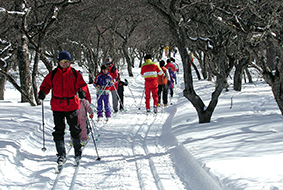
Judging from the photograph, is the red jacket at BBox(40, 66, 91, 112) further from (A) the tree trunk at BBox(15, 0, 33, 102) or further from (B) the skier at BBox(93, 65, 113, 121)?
(A) the tree trunk at BBox(15, 0, 33, 102)

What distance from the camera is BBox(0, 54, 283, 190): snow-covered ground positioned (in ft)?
12.6

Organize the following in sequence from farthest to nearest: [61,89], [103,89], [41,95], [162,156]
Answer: [103,89], [162,156], [61,89], [41,95]

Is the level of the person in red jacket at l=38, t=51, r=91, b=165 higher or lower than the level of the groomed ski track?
higher

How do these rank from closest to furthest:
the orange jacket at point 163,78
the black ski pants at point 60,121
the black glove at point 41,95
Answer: the black glove at point 41,95
the black ski pants at point 60,121
the orange jacket at point 163,78

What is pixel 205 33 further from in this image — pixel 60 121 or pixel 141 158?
pixel 60 121

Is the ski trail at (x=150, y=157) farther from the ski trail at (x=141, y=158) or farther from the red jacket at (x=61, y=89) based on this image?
the red jacket at (x=61, y=89)

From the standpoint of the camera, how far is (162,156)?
17.1ft

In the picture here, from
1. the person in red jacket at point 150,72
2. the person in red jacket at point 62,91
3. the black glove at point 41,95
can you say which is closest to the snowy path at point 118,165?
the person in red jacket at point 62,91

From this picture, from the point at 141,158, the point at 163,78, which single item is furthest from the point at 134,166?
the point at 163,78

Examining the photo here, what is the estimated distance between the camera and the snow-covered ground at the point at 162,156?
151 inches

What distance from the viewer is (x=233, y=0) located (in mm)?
8469

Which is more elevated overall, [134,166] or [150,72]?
[150,72]

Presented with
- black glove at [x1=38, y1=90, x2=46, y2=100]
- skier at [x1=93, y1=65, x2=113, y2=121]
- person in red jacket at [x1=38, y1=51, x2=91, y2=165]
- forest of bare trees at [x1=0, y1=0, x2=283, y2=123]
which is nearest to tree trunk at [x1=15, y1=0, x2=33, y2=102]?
forest of bare trees at [x1=0, y1=0, x2=283, y2=123]

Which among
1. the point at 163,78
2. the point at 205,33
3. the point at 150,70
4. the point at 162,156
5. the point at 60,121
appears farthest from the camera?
the point at 205,33
